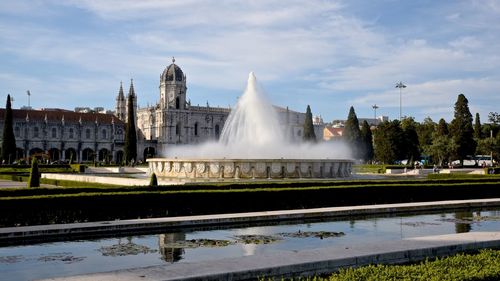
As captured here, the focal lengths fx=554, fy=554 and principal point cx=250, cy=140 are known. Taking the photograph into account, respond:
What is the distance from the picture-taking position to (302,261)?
26.7 ft

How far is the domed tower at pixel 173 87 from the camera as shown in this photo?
328 feet

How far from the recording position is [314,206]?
59.7 feet

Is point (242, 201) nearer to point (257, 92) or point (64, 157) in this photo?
point (257, 92)

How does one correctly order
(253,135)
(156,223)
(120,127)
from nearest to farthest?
(156,223), (253,135), (120,127)

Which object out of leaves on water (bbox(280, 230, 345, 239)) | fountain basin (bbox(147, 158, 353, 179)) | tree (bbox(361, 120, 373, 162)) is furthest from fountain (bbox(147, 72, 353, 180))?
tree (bbox(361, 120, 373, 162))

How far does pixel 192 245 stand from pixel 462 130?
2419 inches

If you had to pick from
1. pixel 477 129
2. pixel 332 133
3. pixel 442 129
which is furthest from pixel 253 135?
pixel 332 133

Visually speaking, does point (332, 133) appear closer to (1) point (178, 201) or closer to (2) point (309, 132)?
(2) point (309, 132)

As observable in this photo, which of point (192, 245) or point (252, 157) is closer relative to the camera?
point (192, 245)

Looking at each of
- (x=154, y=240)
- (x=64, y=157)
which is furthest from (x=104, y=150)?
(x=154, y=240)

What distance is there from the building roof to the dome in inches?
459

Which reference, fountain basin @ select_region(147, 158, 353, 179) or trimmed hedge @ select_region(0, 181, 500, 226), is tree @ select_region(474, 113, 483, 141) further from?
trimmed hedge @ select_region(0, 181, 500, 226)

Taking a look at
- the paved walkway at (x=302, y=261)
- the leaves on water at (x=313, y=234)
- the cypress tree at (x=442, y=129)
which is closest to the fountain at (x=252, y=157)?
the leaves on water at (x=313, y=234)

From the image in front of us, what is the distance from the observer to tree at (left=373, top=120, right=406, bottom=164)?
66812mm
